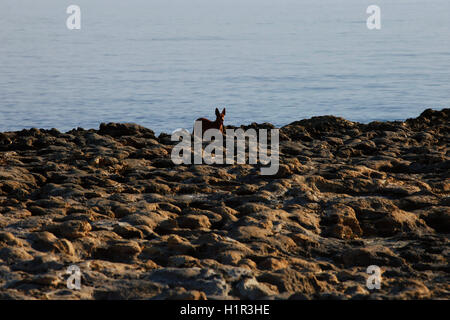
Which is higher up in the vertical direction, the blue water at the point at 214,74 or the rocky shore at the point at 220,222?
the blue water at the point at 214,74

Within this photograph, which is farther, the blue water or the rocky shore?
the blue water

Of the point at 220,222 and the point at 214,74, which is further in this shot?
the point at 214,74

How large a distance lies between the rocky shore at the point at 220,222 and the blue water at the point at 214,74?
905 centimetres

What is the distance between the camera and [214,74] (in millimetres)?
27078

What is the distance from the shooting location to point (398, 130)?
38.1ft

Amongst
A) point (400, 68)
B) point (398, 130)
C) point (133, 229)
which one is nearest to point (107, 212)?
point (133, 229)

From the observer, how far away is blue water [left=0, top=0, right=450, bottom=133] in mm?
20625

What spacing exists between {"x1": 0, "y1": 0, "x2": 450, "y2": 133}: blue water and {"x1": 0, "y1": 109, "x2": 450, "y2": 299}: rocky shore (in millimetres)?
9048

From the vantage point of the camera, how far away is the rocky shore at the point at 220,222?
5555mm

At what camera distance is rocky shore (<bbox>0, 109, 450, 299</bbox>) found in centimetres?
555

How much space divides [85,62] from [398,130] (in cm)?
2126

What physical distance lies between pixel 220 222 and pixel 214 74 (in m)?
20.4

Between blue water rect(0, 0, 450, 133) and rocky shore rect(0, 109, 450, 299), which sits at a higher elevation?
blue water rect(0, 0, 450, 133)
